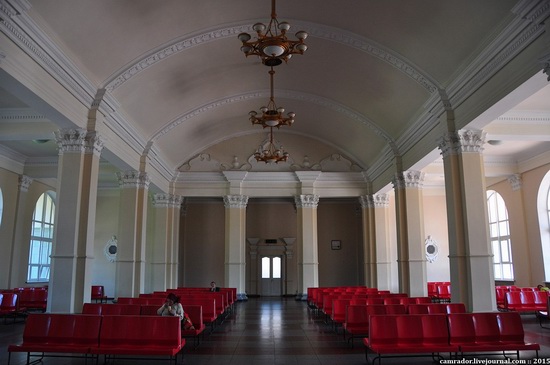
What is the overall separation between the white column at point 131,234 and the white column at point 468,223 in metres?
9.05

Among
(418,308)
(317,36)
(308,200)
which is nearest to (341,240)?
(308,200)

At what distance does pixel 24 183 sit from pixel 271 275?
12324mm

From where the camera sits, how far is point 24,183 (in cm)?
1775

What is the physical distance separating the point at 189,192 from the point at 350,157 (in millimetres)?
7419

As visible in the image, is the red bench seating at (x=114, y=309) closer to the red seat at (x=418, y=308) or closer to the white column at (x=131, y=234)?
the white column at (x=131, y=234)

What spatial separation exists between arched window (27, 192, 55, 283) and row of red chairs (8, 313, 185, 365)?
1384 cm

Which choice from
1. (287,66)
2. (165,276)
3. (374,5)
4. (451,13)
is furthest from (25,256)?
(451,13)

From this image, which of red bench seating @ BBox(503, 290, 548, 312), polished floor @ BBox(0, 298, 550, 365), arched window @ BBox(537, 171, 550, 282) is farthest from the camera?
arched window @ BBox(537, 171, 550, 282)

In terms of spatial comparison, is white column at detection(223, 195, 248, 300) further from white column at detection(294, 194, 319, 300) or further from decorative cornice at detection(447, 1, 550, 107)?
decorative cornice at detection(447, 1, 550, 107)

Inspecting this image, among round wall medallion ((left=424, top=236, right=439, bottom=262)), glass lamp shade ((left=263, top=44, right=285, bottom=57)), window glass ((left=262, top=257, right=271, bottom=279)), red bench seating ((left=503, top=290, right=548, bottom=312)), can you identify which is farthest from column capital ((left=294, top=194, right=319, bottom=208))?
glass lamp shade ((left=263, top=44, right=285, bottom=57))

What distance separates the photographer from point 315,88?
14758mm

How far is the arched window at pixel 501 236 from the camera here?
61.6 feet

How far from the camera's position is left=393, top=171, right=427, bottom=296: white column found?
13555 millimetres

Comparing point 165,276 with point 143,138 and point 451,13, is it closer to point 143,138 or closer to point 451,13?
point 143,138
